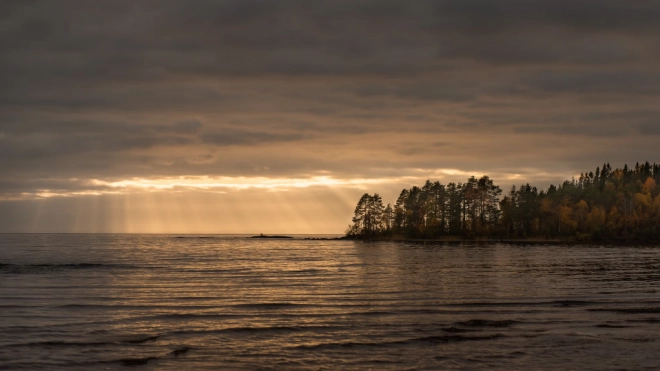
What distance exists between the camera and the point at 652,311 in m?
35.0

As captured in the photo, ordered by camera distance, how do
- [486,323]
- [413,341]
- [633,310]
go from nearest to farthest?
1. [413,341]
2. [486,323]
3. [633,310]

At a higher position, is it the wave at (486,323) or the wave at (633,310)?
the wave at (486,323)

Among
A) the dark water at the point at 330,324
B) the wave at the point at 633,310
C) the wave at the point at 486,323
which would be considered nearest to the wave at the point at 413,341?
the dark water at the point at 330,324

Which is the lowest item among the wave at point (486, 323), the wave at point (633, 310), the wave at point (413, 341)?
the wave at point (413, 341)

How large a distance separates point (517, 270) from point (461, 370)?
4968cm

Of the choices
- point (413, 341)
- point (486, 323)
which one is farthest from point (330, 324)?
point (486, 323)

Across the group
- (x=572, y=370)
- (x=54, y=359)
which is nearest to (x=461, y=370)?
(x=572, y=370)

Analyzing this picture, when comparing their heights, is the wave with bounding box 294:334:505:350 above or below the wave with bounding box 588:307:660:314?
below

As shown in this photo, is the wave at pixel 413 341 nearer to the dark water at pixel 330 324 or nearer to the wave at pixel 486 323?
the dark water at pixel 330 324

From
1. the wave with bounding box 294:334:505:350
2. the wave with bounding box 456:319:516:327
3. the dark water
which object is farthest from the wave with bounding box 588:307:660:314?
the wave with bounding box 294:334:505:350

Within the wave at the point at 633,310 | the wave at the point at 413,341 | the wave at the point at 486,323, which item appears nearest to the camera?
the wave at the point at 413,341

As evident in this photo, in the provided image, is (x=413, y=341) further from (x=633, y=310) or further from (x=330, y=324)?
(x=633, y=310)

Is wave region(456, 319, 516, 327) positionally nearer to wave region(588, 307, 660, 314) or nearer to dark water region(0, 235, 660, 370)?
dark water region(0, 235, 660, 370)

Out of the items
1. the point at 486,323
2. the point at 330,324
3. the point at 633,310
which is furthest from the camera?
the point at 633,310
